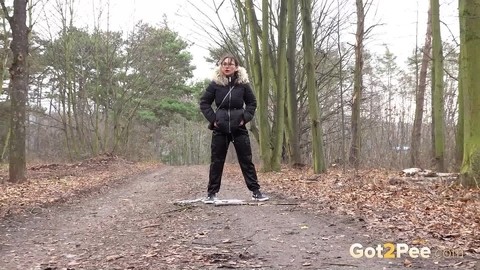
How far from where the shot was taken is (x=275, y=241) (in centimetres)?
428

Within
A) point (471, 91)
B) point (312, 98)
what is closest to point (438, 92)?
point (312, 98)

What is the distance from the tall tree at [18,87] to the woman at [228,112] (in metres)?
7.05

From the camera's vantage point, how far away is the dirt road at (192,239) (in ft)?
12.0

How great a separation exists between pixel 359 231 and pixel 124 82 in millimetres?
27373

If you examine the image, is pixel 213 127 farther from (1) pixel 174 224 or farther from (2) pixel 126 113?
(2) pixel 126 113

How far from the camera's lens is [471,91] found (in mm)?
7312

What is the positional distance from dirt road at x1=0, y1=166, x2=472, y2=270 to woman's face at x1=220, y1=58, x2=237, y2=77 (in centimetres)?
196

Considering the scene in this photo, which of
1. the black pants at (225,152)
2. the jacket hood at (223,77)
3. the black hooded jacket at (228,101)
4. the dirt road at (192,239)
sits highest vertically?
the jacket hood at (223,77)

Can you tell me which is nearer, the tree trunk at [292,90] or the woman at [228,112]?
the woman at [228,112]

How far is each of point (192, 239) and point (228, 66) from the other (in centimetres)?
302

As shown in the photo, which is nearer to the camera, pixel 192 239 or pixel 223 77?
pixel 192 239

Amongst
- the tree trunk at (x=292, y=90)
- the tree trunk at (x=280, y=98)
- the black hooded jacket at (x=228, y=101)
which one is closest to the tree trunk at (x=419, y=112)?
the tree trunk at (x=292, y=90)

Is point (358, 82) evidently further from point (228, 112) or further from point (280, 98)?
point (228, 112)

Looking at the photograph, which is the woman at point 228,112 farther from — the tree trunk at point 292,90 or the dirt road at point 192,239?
the tree trunk at point 292,90
